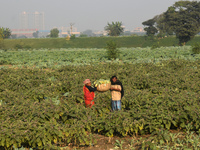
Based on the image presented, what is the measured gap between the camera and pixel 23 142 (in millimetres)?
5570

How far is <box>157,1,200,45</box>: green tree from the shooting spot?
57.6 metres

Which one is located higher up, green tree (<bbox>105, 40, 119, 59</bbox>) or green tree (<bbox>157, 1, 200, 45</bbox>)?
green tree (<bbox>157, 1, 200, 45</bbox>)

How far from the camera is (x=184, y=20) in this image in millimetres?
59344

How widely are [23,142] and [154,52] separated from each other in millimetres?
20908

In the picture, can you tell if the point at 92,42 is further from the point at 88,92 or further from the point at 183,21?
the point at 88,92

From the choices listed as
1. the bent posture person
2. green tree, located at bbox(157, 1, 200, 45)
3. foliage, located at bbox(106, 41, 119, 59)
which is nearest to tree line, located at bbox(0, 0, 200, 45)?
green tree, located at bbox(157, 1, 200, 45)

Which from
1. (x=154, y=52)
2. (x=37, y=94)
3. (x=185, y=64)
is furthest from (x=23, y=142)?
(x=154, y=52)

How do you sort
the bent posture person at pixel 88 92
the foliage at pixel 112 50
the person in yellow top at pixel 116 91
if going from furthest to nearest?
the foliage at pixel 112 50 < the bent posture person at pixel 88 92 < the person in yellow top at pixel 116 91

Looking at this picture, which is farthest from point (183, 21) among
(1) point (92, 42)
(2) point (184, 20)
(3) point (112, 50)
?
(3) point (112, 50)

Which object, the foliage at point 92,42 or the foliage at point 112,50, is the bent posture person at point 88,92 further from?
the foliage at point 92,42

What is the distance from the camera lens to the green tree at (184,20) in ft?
189

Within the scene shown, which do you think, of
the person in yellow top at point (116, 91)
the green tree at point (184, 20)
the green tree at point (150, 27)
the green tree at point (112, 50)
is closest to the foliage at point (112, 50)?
the green tree at point (112, 50)

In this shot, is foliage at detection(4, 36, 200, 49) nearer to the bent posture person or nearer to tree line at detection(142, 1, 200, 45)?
tree line at detection(142, 1, 200, 45)

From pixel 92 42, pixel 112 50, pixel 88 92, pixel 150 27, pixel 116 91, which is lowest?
pixel 88 92
